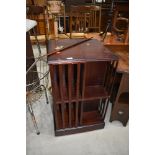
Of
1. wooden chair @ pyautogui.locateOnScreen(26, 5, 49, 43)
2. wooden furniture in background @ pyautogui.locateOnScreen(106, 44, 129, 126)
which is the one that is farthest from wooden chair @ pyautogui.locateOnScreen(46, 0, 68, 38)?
wooden furniture in background @ pyautogui.locateOnScreen(106, 44, 129, 126)

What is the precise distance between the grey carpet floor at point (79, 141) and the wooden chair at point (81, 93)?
0.07 m

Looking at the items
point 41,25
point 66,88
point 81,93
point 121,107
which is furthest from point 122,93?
point 41,25

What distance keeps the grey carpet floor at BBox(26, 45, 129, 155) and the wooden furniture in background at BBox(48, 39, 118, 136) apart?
0.07 m

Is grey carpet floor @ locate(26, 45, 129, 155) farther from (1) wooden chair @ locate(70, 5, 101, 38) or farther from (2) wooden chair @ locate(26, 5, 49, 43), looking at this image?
(1) wooden chair @ locate(70, 5, 101, 38)

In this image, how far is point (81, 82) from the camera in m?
1.32

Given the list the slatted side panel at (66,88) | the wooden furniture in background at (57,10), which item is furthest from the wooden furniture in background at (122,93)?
the wooden furniture in background at (57,10)

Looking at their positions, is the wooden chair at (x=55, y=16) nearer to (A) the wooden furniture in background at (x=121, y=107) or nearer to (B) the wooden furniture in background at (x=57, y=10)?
(B) the wooden furniture in background at (x=57, y=10)

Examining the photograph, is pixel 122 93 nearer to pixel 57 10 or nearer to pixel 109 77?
pixel 109 77

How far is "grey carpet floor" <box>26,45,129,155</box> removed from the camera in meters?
1.42

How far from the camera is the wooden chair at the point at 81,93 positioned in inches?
49.9
